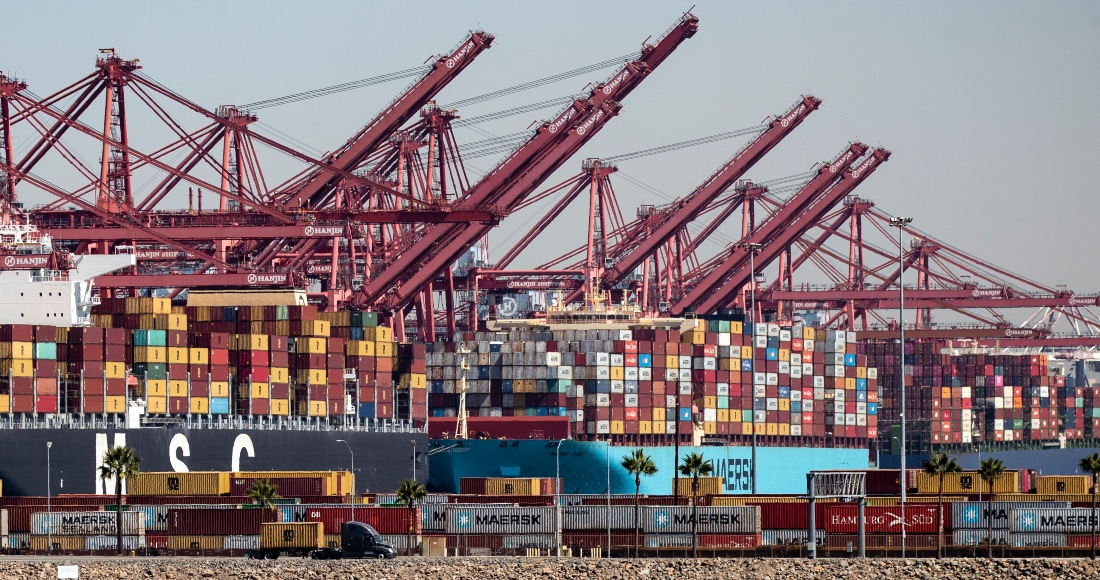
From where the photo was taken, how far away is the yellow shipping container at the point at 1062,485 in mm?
66312

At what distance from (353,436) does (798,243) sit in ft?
171

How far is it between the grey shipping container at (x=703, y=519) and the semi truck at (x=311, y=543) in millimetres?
7860

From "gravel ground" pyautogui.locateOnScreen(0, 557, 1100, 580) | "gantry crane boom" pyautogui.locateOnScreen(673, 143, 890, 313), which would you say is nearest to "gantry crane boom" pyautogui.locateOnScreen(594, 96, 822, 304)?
"gantry crane boom" pyautogui.locateOnScreen(673, 143, 890, 313)

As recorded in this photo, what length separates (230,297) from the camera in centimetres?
8781

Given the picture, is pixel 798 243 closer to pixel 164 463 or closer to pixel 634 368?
pixel 634 368

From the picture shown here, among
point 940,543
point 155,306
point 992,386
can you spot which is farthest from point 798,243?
point 940,543

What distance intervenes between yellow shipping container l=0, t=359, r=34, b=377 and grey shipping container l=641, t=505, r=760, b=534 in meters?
26.3

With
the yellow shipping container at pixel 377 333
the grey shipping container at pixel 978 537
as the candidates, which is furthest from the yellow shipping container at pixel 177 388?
the grey shipping container at pixel 978 537

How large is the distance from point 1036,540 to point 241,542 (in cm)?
2338

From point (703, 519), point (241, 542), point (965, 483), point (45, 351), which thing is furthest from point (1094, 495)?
point (45, 351)

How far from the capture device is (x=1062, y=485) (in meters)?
66.3

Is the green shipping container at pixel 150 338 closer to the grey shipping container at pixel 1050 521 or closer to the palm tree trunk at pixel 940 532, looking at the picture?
the palm tree trunk at pixel 940 532

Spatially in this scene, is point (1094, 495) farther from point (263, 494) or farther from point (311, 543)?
point (263, 494)

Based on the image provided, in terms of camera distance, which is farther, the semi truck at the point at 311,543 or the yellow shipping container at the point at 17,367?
the yellow shipping container at the point at 17,367
